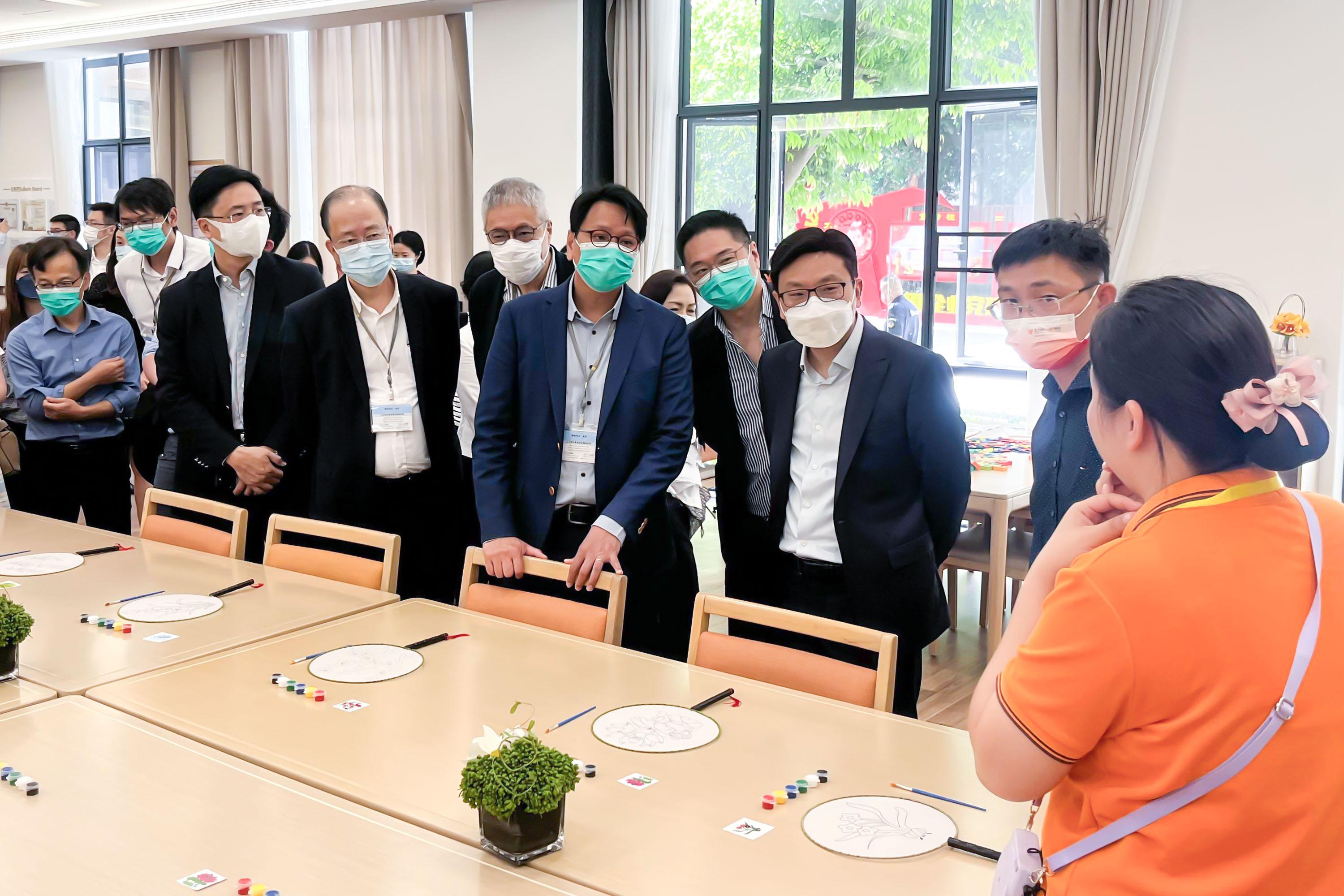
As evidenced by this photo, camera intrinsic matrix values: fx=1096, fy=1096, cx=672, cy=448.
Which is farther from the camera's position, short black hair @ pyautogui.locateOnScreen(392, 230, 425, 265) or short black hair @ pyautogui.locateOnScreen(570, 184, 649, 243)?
short black hair @ pyautogui.locateOnScreen(392, 230, 425, 265)

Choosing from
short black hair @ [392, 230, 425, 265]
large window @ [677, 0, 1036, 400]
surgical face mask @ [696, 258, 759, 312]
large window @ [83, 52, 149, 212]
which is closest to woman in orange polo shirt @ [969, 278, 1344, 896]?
surgical face mask @ [696, 258, 759, 312]

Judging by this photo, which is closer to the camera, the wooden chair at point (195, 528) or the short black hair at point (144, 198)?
the wooden chair at point (195, 528)

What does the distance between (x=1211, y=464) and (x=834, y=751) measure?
908mm

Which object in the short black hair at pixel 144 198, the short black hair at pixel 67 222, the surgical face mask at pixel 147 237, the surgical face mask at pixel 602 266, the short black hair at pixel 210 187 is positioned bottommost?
the surgical face mask at pixel 602 266

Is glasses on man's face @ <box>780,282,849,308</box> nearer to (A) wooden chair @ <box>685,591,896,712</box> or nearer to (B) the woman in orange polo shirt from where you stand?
(A) wooden chair @ <box>685,591,896,712</box>

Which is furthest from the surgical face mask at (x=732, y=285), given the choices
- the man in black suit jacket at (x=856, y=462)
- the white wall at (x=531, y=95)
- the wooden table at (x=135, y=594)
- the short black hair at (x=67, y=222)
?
the short black hair at (x=67, y=222)

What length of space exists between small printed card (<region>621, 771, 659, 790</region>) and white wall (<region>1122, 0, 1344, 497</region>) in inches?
180

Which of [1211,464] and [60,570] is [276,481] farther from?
[1211,464]

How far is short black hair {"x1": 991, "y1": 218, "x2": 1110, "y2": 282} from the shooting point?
2.22 m

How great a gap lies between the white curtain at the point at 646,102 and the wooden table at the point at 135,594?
5.27 metres

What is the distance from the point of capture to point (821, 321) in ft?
8.50

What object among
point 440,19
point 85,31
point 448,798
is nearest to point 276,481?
point 448,798

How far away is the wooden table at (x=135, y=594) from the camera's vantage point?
220cm

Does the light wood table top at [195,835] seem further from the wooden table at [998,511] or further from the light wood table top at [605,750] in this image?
the wooden table at [998,511]
